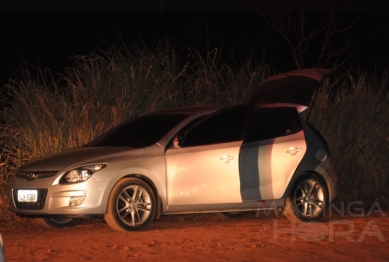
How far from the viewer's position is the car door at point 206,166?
13.1m

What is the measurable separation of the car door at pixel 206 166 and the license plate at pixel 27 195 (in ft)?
5.32

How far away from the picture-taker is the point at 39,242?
12.1 metres

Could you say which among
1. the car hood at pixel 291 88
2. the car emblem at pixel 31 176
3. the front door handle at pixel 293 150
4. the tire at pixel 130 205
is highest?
the car hood at pixel 291 88

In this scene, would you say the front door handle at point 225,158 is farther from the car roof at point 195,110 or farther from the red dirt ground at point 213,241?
the red dirt ground at point 213,241

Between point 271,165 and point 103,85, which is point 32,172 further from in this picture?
point 103,85

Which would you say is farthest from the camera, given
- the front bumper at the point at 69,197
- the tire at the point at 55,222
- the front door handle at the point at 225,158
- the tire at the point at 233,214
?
the tire at the point at 233,214

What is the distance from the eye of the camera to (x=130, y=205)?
12828 millimetres

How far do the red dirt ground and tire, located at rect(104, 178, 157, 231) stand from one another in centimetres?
14

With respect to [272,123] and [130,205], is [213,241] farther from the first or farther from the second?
[272,123]

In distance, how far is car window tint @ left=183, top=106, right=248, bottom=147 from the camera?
13.4 meters

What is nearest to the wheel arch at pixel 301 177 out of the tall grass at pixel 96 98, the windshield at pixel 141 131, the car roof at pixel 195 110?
the car roof at pixel 195 110

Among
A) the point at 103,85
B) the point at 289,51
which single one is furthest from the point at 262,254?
the point at 289,51

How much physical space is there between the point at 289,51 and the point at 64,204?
27730 millimetres

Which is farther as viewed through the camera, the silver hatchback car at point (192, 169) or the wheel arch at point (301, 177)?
the wheel arch at point (301, 177)
